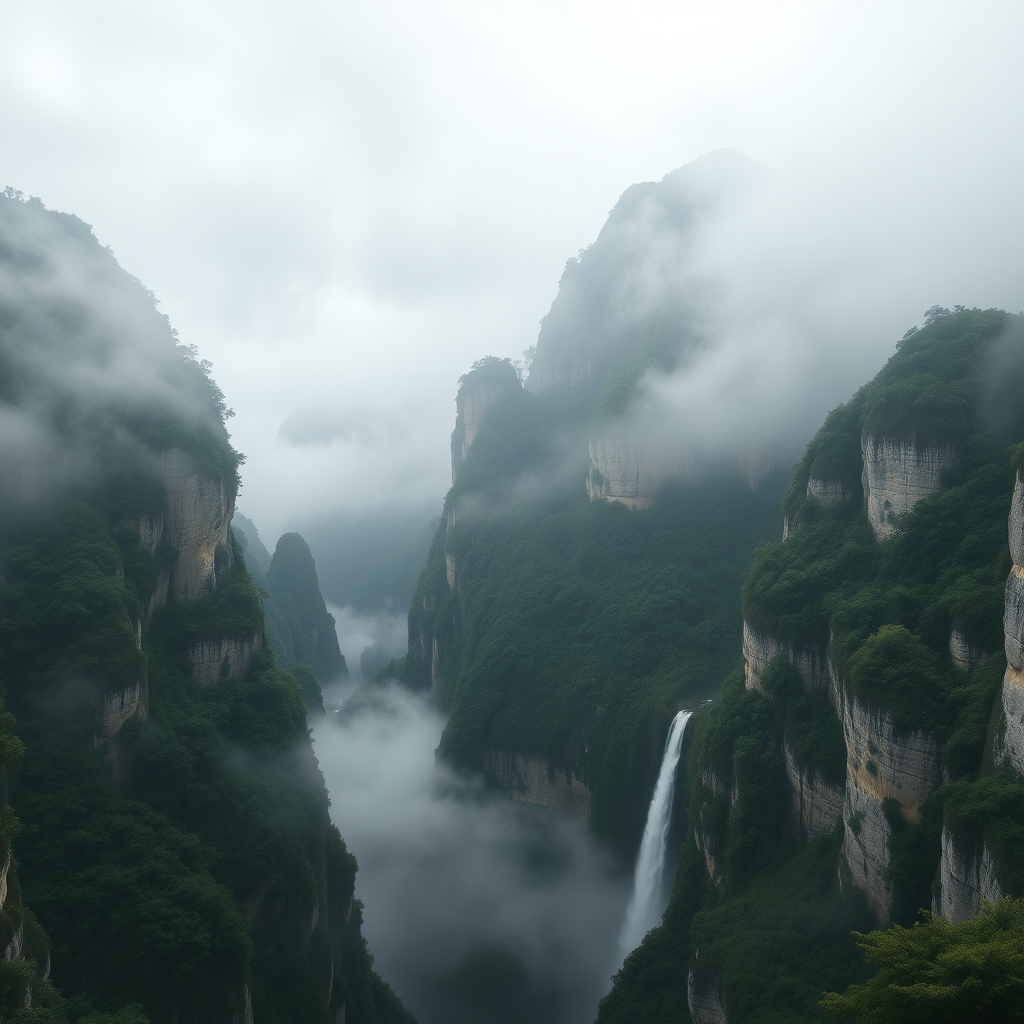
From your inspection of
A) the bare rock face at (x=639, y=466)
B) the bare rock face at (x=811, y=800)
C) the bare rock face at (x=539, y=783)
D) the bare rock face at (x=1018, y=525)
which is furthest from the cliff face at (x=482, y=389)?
the bare rock face at (x=1018, y=525)

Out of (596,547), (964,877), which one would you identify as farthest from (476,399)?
(964,877)

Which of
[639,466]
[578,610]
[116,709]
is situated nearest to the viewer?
[116,709]

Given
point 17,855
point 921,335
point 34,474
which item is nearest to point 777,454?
point 921,335

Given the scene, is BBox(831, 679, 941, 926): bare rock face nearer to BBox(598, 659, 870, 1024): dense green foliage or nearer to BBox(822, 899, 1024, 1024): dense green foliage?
BBox(598, 659, 870, 1024): dense green foliage

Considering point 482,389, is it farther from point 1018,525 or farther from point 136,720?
point 1018,525

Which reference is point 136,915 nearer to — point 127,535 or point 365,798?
point 127,535

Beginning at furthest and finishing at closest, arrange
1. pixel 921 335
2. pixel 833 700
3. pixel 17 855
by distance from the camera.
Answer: pixel 921 335 → pixel 833 700 → pixel 17 855

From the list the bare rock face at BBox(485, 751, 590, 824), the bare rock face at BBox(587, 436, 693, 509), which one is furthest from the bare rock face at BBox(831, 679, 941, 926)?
the bare rock face at BBox(587, 436, 693, 509)
